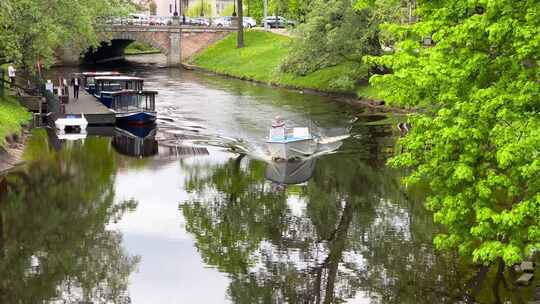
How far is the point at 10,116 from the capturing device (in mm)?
51312

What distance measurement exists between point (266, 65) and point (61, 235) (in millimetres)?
67991

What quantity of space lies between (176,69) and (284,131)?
68164 millimetres

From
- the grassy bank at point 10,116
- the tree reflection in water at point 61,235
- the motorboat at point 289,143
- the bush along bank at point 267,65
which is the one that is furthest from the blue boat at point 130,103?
the bush along bank at point 267,65

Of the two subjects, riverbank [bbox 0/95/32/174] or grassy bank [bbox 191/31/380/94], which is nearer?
riverbank [bbox 0/95/32/174]

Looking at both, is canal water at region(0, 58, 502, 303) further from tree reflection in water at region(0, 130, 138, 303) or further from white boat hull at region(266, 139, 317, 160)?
white boat hull at region(266, 139, 317, 160)

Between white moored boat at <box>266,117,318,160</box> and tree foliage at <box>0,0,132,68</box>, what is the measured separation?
1747cm

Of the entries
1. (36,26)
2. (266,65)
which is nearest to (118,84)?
(36,26)

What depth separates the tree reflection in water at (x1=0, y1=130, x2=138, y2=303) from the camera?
85.3 feet

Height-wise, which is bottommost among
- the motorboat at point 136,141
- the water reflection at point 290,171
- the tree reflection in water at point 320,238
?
the tree reflection in water at point 320,238

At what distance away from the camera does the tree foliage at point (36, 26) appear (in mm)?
52375

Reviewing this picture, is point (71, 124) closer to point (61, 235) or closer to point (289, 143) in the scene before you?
point (289, 143)

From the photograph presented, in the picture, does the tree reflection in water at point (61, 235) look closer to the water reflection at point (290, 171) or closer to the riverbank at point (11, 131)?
the riverbank at point (11, 131)

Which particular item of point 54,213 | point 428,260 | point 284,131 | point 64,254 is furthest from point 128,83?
point 428,260

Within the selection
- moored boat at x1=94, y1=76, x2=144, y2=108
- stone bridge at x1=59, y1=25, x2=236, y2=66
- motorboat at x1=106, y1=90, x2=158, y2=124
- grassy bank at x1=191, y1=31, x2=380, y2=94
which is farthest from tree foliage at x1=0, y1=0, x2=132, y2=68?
stone bridge at x1=59, y1=25, x2=236, y2=66
